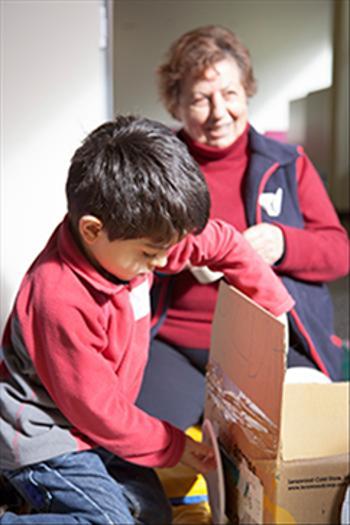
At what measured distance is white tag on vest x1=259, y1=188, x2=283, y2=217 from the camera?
125cm

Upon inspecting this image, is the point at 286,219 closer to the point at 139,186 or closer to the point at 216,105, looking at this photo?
the point at 216,105

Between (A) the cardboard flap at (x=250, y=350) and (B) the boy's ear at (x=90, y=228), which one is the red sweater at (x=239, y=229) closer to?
(A) the cardboard flap at (x=250, y=350)

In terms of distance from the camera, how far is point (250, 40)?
55.8 inches

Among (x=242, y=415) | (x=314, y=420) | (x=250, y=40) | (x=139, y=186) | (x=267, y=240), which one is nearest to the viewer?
(x=139, y=186)

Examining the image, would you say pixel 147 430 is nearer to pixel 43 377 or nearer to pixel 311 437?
pixel 43 377

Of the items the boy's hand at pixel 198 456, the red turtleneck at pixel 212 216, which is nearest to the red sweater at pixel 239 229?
the red turtleneck at pixel 212 216

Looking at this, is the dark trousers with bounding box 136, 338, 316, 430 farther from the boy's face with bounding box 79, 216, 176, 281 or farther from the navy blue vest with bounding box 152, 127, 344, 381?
the boy's face with bounding box 79, 216, 176, 281

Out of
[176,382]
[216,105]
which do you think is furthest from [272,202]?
[176,382]

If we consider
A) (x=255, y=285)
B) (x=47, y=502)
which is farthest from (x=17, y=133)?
(x=47, y=502)

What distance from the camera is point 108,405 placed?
0.89 m

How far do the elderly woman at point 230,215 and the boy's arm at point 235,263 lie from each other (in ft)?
0.60

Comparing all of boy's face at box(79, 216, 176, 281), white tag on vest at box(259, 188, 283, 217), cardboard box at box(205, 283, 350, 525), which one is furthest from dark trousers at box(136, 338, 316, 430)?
boy's face at box(79, 216, 176, 281)

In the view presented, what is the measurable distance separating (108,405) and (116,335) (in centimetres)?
10

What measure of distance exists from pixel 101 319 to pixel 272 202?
0.47 m
